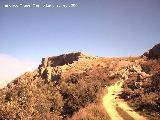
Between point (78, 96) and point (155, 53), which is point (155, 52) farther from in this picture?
point (78, 96)

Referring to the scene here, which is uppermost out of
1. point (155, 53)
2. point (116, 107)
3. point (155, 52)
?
point (155, 52)

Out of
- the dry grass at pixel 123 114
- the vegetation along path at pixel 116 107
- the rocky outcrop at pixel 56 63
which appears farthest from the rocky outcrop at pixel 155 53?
the dry grass at pixel 123 114

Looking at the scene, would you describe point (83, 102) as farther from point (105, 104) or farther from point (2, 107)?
point (2, 107)

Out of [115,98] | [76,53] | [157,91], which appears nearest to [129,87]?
[115,98]

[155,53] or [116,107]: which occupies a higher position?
[155,53]

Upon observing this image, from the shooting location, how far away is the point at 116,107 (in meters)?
40.0

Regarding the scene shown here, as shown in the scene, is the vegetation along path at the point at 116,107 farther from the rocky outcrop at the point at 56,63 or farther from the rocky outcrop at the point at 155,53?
the rocky outcrop at the point at 56,63

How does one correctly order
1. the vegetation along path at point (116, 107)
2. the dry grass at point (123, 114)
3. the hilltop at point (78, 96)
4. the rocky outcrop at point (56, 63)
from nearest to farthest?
1. the hilltop at point (78, 96)
2. the dry grass at point (123, 114)
3. the vegetation along path at point (116, 107)
4. the rocky outcrop at point (56, 63)

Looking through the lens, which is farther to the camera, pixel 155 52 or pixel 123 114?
pixel 155 52

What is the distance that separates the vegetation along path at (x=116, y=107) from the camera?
1352 inches

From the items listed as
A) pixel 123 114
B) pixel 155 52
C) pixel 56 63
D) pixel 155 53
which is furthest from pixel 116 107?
pixel 56 63

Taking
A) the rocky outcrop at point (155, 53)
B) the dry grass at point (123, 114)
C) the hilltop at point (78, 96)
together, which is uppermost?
Result: the rocky outcrop at point (155, 53)

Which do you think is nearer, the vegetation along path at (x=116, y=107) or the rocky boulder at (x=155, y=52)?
the vegetation along path at (x=116, y=107)

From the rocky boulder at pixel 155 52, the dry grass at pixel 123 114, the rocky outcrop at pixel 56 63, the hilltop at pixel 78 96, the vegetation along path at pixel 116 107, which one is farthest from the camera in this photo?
the rocky outcrop at pixel 56 63
